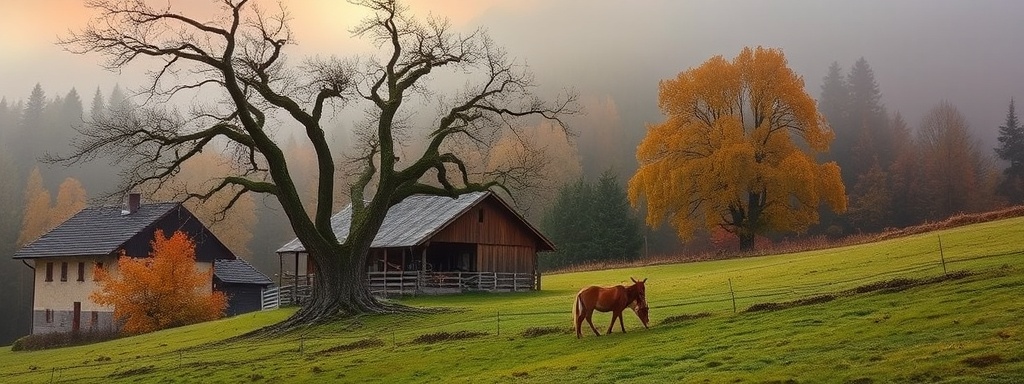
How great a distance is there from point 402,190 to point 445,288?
555 inches

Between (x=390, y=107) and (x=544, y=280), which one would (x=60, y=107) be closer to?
(x=544, y=280)

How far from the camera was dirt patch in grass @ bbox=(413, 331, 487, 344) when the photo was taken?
23172mm

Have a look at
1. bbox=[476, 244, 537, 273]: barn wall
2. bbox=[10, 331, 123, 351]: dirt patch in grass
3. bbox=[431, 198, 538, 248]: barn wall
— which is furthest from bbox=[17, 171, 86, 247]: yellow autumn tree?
bbox=[476, 244, 537, 273]: barn wall

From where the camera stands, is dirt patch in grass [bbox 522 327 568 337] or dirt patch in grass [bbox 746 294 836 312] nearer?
dirt patch in grass [bbox 746 294 836 312]

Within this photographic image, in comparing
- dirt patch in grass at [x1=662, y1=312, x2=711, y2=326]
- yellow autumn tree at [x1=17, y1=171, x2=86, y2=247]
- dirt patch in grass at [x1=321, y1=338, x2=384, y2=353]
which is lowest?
dirt patch in grass at [x1=321, y1=338, x2=384, y2=353]

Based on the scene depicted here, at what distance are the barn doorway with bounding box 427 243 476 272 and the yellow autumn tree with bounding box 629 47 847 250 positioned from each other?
13.3 m

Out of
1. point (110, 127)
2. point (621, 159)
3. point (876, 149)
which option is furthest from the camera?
point (621, 159)

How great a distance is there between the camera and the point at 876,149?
278 feet

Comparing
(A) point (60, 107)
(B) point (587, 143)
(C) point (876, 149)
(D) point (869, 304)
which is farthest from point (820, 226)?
(A) point (60, 107)

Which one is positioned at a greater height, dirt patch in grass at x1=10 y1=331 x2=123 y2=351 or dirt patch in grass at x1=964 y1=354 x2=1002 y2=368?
dirt patch in grass at x1=964 y1=354 x2=1002 y2=368

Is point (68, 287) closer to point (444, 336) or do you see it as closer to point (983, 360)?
point (444, 336)

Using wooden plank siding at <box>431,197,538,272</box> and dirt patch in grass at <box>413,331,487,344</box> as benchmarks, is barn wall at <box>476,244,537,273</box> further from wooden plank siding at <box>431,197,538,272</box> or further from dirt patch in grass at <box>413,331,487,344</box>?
dirt patch in grass at <box>413,331,487,344</box>

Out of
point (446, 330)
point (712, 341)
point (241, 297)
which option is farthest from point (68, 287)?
point (712, 341)

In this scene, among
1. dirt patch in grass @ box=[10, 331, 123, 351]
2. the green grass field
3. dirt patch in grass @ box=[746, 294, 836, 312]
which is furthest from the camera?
A: dirt patch in grass @ box=[10, 331, 123, 351]
